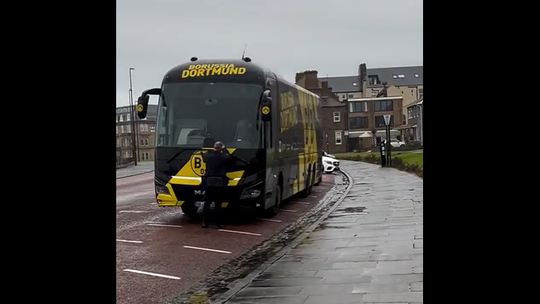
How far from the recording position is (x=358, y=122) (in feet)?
297

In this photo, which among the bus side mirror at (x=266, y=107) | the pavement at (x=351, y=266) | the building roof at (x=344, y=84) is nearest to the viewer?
the pavement at (x=351, y=266)

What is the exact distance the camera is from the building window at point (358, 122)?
90125 mm

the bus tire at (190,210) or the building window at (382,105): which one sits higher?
the building window at (382,105)

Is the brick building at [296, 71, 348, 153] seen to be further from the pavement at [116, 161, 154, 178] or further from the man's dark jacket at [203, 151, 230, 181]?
the man's dark jacket at [203, 151, 230, 181]

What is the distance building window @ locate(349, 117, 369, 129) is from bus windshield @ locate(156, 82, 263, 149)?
252 ft

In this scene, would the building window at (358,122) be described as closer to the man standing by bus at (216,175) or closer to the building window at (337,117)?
the building window at (337,117)

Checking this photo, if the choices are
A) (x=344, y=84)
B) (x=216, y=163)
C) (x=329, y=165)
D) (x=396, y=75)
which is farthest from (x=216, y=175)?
(x=344, y=84)

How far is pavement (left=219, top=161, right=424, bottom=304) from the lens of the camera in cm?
748

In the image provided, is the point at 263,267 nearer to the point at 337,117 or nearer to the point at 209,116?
the point at 209,116

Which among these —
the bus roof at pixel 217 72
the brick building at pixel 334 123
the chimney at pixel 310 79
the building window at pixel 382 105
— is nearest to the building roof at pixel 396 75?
the building window at pixel 382 105

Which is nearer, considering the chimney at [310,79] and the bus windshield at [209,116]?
the bus windshield at [209,116]

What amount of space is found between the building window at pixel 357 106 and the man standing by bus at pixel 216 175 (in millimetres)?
77791
